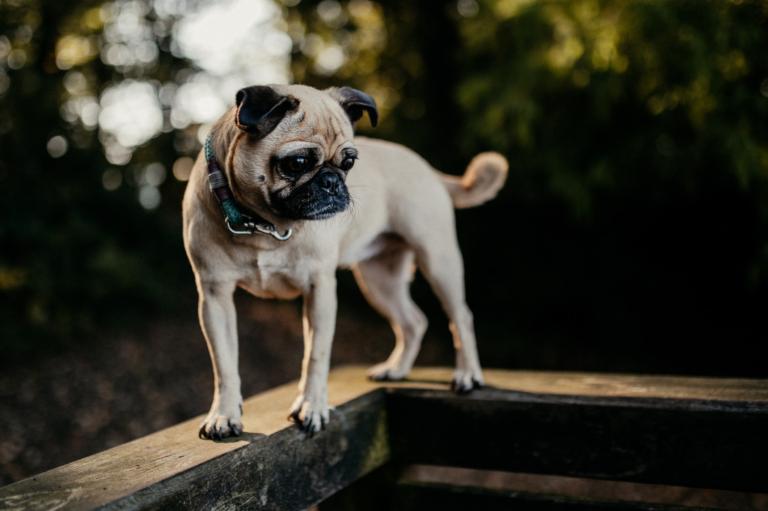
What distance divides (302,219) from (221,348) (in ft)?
2.27

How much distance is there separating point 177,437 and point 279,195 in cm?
114

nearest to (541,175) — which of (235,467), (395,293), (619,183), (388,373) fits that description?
(619,183)

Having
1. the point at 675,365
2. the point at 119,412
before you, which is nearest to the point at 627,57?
the point at 675,365

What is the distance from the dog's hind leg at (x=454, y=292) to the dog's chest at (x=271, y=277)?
824 millimetres

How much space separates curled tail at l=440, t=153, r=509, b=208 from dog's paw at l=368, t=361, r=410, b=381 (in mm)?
1091

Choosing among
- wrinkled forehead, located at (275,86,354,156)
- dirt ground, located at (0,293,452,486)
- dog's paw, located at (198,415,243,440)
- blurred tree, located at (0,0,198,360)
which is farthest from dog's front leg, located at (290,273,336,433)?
blurred tree, located at (0,0,198,360)

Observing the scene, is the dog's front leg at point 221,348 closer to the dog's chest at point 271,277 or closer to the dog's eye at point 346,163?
the dog's chest at point 271,277

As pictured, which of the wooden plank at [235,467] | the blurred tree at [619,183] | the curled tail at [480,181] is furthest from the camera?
the blurred tree at [619,183]

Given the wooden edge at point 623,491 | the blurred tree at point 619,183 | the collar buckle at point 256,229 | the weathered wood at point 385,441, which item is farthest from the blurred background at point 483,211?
the collar buckle at point 256,229

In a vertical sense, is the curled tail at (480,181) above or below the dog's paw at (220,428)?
above

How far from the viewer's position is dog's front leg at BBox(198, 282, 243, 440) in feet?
7.46

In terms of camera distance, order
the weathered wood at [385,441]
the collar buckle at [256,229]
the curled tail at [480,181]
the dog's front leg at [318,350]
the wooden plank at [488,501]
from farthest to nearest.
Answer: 1. the curled tail at [480,181]
2. the wooden plank at [488,501]
3. the dog's front leg at [318,350]
4. the collar buckle at [256,229]
5. the weathered wood at [385,441]

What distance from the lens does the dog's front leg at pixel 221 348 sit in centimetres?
227

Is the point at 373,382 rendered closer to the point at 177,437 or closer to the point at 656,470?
the point at 177,437
